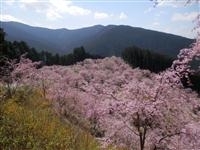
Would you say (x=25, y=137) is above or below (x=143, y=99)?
below

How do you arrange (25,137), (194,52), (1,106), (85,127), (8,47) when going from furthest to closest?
(8,47) < (85,127) < (1,106) < (25,137) < (194,52)

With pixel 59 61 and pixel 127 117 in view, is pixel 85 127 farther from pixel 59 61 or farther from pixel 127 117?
pixel 59 61

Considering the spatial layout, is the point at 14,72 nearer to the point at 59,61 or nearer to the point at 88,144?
the point at 88,144

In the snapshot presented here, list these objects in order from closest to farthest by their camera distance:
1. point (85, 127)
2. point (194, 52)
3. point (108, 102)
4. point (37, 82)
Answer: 1. point (194, 52)
2. point (108, 102)
3. point (85, 127)
4. point (37, 82)

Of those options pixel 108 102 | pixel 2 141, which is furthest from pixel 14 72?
pixel 108 102

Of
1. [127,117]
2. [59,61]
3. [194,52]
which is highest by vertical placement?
[194,52]

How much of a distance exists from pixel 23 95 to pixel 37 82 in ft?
26.7

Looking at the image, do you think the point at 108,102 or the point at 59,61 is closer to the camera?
the point at 108,102

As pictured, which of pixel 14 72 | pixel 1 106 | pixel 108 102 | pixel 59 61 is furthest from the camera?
pixel 59 61

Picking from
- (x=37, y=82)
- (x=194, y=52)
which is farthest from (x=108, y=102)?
(x=37, y=82)

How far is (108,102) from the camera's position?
12.1 meters

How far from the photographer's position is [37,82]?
114 feet

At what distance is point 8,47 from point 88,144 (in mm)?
32225

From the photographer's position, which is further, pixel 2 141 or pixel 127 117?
pixel 2 141
